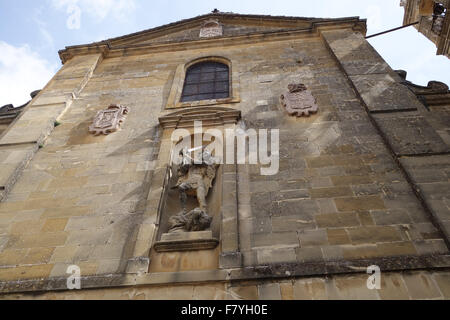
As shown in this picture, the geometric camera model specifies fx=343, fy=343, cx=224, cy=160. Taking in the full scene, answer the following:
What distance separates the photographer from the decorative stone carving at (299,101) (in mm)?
6543

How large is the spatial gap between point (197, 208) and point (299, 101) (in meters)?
3.26

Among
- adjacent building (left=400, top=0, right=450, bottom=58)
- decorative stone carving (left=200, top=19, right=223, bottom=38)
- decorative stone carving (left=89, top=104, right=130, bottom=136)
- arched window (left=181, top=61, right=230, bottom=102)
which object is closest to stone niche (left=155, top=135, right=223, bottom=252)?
decorative stone carving (left=89, top=104, right=130, bottom=136)

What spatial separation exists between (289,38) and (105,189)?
6.82m

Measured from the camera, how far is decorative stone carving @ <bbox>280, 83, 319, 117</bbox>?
6.54 m

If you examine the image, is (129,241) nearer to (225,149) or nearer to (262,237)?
(262,237)

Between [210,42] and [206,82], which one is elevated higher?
[210,42]

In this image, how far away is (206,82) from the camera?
8742 millimetres

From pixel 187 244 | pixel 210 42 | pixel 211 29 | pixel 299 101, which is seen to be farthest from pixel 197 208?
pixel 211 29

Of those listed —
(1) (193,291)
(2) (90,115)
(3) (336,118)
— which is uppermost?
(2) (90,115)

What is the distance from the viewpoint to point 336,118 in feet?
20.8

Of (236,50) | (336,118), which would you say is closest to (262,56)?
(236,50)

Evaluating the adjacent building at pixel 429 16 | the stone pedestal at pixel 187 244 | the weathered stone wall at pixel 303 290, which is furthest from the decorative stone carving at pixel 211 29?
the weathered stone wall at pixel 303 290

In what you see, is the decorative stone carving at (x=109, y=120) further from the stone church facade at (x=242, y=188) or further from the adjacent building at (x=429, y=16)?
the adjacent building at (x=429, y=16)

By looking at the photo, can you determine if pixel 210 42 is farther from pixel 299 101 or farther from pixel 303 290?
pixel 303 290
